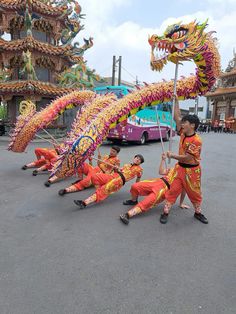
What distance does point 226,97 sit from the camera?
1182 inches

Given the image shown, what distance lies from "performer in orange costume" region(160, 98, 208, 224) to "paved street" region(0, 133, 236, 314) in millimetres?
365

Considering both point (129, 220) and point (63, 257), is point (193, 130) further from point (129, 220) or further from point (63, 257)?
point (63, 257)

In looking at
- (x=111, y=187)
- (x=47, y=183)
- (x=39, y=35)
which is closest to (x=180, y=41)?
(x=111, y=187)

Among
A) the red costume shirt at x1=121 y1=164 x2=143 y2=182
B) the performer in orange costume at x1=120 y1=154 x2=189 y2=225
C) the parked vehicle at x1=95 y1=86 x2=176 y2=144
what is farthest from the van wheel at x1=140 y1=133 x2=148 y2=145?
the performer in orange costume at x1=120 y1=154 x2=189 y2=225

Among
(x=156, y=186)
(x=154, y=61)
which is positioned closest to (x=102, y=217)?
(x=156, y=186)

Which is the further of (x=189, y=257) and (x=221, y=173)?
(x=221, y=173)

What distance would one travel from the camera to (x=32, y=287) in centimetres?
219

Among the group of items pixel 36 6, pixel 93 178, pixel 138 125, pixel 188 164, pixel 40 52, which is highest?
pixel 36 6

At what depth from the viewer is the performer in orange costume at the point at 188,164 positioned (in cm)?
324

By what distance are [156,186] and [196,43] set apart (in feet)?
6.86

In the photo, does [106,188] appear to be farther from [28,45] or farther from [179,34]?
[28,45]

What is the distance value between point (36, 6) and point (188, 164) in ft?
43.4

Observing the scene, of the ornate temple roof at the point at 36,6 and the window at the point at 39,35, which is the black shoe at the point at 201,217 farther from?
the window at the point at 39,35

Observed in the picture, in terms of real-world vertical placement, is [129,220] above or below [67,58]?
below
